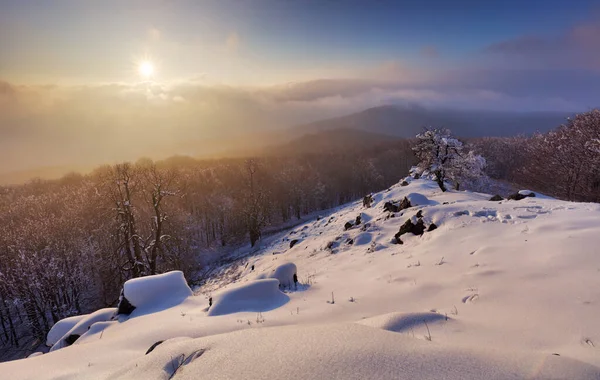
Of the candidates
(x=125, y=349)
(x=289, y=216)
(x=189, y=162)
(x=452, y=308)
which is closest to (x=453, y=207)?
(x=452, y=308)

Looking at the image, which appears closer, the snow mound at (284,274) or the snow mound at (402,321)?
the snow mound at (402,321)

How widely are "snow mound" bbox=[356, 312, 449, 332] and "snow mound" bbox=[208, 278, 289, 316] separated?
3.74 metres

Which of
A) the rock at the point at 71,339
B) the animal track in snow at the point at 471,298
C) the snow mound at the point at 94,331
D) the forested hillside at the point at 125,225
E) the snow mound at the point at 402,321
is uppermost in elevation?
the snow mound at the point at 402,321

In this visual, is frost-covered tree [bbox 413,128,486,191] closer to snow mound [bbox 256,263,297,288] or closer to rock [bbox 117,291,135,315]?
snow mound [bbox 256,263,297,288]

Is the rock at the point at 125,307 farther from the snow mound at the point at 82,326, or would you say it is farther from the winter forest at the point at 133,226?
the winter forest at the point at 133,226

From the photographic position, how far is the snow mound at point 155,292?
9281mm

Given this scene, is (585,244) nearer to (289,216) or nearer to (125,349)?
(125,349)

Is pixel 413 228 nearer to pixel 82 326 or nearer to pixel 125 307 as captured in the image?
pixel 125 307

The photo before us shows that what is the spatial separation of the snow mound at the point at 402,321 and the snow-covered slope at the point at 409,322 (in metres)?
0.03

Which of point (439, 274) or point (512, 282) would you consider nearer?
point (512, 282)

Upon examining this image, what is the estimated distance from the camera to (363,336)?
432cm

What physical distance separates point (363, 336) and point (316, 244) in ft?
68.7

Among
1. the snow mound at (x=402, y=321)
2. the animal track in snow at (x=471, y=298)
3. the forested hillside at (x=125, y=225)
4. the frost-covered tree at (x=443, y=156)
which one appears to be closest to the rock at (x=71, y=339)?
the snow mound at (x=402, y=321)

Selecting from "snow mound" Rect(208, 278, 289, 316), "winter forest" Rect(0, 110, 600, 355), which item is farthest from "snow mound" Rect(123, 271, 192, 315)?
"winter forest" Rect(0, 110, 600, 355)
